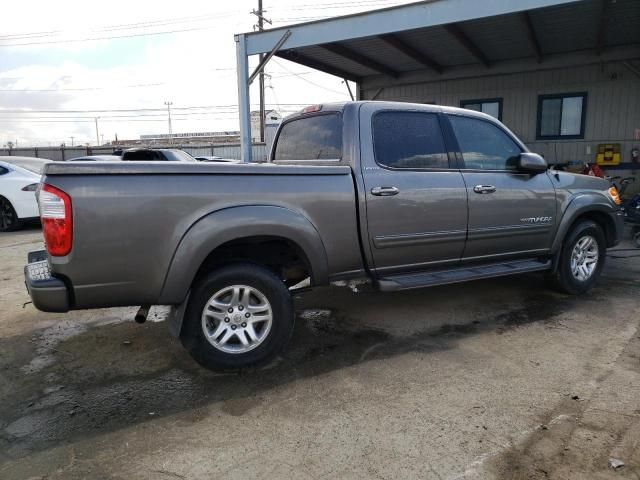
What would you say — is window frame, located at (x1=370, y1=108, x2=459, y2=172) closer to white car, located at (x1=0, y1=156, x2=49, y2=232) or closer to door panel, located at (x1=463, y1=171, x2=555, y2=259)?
door panel, located at (x1=463, y1=171, x2=555, y2=259)

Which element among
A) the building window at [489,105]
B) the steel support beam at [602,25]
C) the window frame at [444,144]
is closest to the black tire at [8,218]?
the window frame at [444,144]

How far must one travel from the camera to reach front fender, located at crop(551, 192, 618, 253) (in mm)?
4957

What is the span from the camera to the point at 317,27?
9641mm

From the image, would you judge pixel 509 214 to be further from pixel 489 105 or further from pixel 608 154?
pixel 489 105

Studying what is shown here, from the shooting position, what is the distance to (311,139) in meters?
4.44

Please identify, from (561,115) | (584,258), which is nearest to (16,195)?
(584,258)

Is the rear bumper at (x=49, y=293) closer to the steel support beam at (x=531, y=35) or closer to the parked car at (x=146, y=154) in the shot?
the parked car at (x=146, y=154)

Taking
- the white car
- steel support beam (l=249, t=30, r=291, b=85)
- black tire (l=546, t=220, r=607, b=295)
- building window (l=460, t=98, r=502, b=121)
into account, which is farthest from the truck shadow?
building window (l=460, t=98, r=502, b=121)

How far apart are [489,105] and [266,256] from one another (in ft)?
36.9

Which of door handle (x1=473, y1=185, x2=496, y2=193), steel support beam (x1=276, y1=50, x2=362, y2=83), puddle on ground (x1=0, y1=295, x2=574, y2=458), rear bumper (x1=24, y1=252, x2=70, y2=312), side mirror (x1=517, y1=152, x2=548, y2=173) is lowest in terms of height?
puddle on ground (x1=0, y1=295, x2=574, y2=458)

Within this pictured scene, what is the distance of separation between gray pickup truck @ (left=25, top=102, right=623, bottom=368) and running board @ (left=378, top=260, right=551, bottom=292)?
0.06 feet

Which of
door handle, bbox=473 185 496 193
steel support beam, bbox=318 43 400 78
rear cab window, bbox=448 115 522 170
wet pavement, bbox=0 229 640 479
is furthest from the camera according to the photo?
steel support beam, bbox=318 43 400 78

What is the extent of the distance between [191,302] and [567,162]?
1154 centimetres

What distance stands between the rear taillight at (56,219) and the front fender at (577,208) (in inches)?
175
